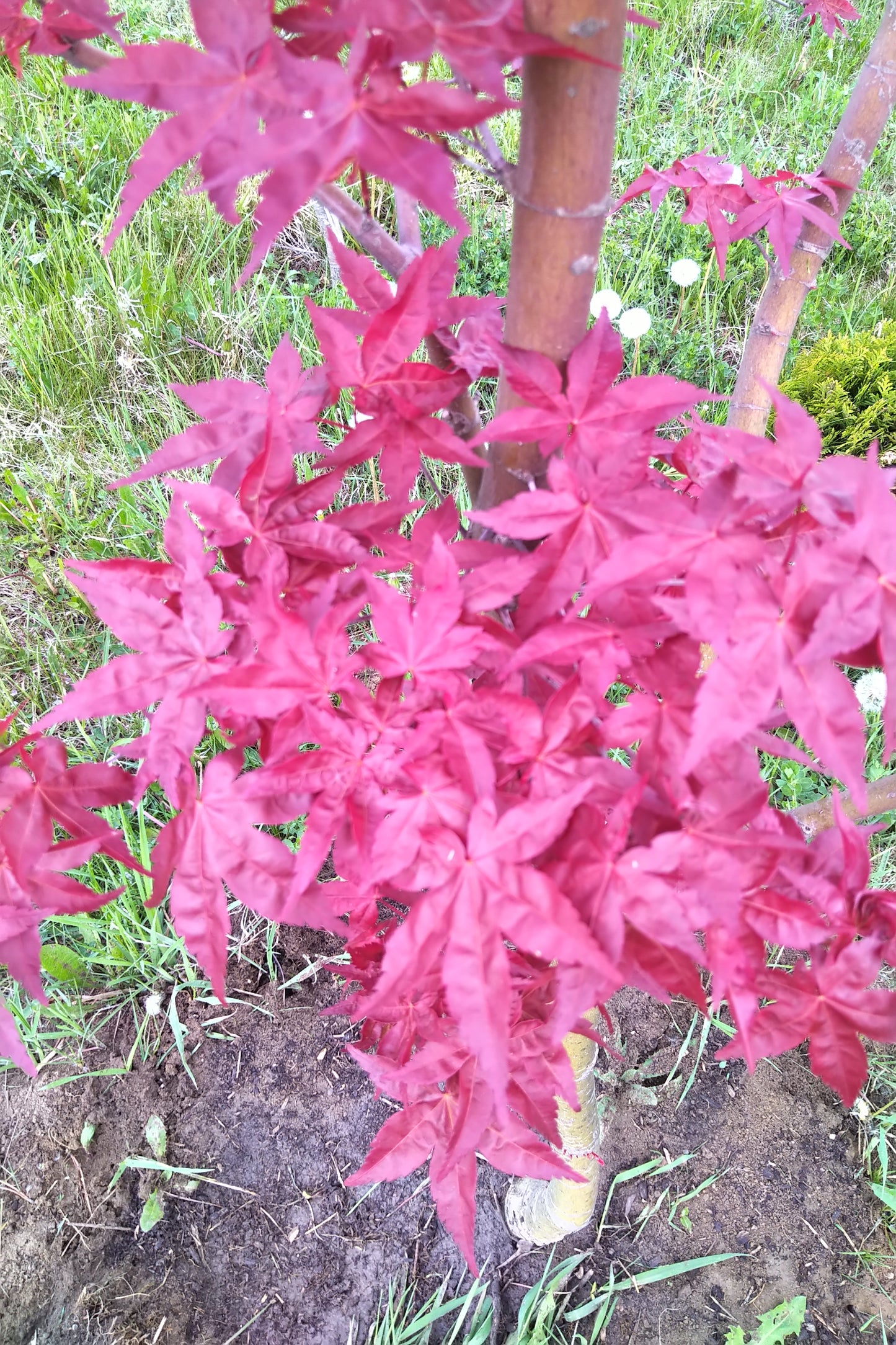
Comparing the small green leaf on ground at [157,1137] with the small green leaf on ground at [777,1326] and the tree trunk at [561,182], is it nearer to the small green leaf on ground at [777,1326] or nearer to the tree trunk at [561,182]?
the small green leaf on ground at [777,1326]

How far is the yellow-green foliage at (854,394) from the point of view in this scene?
73.1 inches

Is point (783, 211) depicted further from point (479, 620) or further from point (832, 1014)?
point (832, 1014)

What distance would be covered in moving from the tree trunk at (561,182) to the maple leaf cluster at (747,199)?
0.53 metres

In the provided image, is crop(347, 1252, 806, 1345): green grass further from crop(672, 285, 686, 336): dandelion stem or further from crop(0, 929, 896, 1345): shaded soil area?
crop(672, 285, 686, 336): dandelion stem

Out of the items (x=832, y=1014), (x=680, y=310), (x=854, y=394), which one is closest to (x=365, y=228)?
(x=832, y=1014)

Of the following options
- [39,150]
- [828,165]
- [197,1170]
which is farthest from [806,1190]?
[39,150]

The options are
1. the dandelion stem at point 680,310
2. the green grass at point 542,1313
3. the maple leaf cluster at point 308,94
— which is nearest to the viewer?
the maple leaf cluster at point 308,94

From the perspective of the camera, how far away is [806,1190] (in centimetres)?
125

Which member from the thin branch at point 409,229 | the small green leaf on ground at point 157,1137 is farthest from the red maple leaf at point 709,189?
the small green leaf on ground at point 157,1137

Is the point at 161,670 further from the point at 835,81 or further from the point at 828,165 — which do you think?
the point at 835,81

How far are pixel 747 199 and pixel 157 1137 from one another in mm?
1504

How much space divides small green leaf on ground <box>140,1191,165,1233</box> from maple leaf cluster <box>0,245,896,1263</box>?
0.74 m

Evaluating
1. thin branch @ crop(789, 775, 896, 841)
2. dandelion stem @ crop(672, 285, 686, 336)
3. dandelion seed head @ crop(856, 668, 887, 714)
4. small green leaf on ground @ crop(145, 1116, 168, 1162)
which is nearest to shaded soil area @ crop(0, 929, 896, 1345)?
small green leaf on ground @ crop(145, 1116, 168, 1162)

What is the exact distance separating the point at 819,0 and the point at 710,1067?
5.66ft
